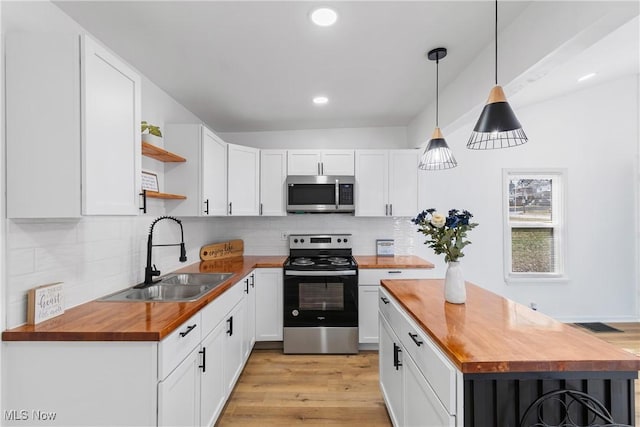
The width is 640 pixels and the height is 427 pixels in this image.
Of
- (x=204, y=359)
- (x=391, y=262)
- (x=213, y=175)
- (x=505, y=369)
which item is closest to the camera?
(x=505, y=369)

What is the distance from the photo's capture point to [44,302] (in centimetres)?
136

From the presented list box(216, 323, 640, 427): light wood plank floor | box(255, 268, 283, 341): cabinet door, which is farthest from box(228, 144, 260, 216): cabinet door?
box(216, 323, 640, 427): light wood plank floor

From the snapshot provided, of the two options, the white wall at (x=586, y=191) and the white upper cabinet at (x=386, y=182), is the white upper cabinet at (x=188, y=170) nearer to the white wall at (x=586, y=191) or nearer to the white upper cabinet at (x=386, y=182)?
the white upper cabinet at (x=386, y=182)

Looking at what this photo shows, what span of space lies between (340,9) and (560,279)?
172 inches

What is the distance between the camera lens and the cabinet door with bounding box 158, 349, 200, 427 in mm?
1281

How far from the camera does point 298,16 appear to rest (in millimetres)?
1590

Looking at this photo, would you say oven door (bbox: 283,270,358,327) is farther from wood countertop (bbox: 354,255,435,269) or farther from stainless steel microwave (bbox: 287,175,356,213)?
stainless steel microwave (bbox: 287,175,356,213)

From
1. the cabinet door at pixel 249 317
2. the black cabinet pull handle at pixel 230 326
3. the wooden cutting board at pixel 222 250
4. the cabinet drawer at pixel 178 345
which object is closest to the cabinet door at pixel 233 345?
the black cabinet pull handle at pixel 230 326

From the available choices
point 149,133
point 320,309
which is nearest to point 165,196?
point 149,133

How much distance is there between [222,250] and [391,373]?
2.28 m

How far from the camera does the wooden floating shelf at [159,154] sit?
1.97 m

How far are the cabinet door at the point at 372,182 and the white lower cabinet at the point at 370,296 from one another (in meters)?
0.72

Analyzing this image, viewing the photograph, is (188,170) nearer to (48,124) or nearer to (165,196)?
(165,196)

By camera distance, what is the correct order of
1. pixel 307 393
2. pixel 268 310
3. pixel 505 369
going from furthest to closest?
pixel 268 310 → pixel 307 393 → pixel 505 369
